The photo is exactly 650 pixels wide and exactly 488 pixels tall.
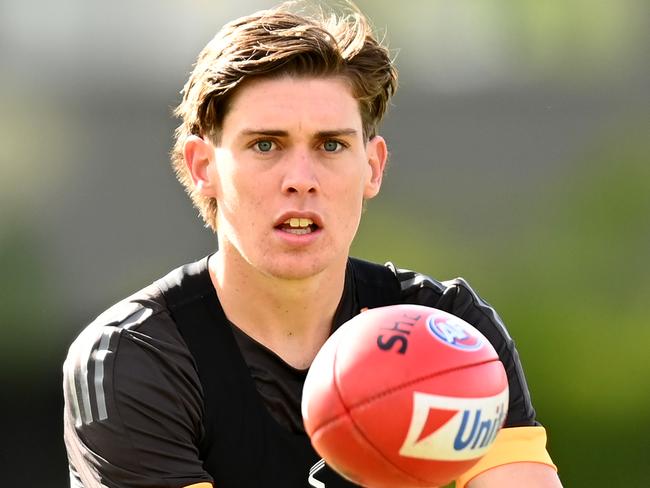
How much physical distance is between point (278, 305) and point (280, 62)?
74 centimetres

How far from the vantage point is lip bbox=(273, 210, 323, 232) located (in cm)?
311

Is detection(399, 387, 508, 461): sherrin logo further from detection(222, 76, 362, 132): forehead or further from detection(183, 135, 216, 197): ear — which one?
detection(183, 135, 216, 197): ear

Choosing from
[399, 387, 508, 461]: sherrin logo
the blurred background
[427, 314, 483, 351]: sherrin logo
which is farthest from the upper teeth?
the blurred background

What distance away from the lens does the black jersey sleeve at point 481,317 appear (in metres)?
3.44

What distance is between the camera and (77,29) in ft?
21.4

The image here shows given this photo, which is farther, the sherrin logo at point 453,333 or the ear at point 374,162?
the ear at point 374,162

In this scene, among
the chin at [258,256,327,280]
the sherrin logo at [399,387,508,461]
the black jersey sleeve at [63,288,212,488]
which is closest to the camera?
the sherrin logo at [399,387,508,461]

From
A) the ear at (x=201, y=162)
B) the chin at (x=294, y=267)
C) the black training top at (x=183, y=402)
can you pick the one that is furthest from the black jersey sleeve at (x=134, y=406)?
the ear at (x=201, y=162)

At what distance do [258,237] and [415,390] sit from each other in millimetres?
838

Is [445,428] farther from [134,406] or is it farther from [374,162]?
[374,162]

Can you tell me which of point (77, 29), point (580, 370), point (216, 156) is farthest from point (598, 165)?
point (216, 156)

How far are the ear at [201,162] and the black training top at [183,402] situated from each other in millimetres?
284

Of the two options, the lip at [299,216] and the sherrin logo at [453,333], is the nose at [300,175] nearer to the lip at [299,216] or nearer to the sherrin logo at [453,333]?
the lip at [299,216]

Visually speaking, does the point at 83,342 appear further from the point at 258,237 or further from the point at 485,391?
the point at 485,391
